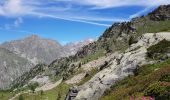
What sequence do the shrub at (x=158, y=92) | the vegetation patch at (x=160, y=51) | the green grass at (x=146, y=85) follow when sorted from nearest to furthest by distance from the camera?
the shrub at (x=158, y=92)
the green grass at (x=146, y=85)
the vegetation patch at (x=160, y=51)

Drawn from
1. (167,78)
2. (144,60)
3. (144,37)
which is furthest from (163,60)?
(144,37)

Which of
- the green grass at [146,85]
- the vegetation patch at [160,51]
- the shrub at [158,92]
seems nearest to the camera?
the shrub at [158,92]

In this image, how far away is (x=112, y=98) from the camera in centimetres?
4284

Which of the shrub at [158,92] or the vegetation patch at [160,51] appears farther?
the vegetation patch at [160,51]

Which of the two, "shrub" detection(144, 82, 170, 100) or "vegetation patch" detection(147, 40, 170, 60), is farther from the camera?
"vegetation patch" detection(147, 40, 170, 60)

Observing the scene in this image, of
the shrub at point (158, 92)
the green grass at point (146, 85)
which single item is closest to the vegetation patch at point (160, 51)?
the green grass at point (146, 85)

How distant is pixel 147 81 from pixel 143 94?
20.8 feet

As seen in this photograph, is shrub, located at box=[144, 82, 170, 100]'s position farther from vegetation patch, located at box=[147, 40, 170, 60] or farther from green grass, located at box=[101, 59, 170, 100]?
vegetation patch, located at box=[147, 40, 170, 60]

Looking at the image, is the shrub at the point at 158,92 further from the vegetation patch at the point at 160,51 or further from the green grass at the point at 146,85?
the vegetation patch at the point at 160,51

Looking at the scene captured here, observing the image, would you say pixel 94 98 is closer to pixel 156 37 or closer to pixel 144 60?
pixel 144 60

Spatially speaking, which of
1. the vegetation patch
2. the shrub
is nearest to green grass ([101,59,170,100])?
the shrub

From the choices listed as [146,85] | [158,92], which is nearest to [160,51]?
[146,85]

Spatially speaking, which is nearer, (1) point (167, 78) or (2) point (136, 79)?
(1) point (167, 78)

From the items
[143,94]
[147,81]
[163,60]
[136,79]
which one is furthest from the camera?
[163,60]
